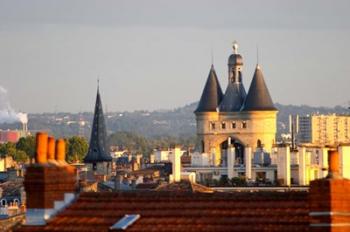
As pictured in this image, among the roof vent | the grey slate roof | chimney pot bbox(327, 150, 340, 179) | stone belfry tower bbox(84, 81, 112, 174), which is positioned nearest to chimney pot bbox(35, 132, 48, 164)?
the roof vent

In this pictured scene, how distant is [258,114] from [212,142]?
408cm

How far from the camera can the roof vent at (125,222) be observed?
27616 mm

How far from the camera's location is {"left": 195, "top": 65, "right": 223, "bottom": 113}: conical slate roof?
15700 cm

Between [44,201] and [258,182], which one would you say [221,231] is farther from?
[258,182]

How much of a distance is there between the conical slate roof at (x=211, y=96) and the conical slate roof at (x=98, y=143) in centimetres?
944

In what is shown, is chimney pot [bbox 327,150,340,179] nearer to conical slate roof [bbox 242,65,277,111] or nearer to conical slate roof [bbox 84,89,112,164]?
conical slate roof [bbox 242,65,277,111]

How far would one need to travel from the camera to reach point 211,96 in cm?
15700

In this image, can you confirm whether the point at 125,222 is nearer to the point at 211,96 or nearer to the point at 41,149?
the point at 41,149

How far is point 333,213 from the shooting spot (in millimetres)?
26391

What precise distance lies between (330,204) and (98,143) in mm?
143349

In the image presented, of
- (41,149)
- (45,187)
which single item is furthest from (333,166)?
(41,149)

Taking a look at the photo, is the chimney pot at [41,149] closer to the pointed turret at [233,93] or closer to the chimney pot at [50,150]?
the chimney pot at [50,150]

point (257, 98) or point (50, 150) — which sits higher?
point (257, 98)

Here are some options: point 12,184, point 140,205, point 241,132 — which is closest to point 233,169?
point 241,132
